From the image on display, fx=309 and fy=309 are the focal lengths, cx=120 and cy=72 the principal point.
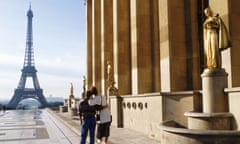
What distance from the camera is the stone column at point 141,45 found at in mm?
19312

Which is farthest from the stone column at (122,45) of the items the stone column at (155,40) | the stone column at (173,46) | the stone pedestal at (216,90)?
the stone pedestal at (216,90)

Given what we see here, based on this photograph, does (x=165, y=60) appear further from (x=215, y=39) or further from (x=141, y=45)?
(x=215, y=39)

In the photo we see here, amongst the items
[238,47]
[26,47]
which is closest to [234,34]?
[238,47]

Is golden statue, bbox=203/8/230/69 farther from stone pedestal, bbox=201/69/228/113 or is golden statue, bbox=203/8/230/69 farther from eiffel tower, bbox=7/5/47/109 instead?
eiffel tower, bbox=7/5/47/109

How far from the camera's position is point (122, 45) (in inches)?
891

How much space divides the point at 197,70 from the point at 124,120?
5.06 meters

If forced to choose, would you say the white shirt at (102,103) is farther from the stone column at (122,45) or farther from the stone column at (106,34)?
the stone column at (106,34)

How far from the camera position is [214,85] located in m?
9.34

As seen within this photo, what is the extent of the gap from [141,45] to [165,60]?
4356 mm

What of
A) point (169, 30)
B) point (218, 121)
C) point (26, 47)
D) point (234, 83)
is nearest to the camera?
point (218, 121)

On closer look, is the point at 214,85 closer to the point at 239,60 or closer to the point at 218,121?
the point at 218,121

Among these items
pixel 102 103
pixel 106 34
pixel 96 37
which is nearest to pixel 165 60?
pixel 102 103

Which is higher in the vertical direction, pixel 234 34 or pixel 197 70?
pixel 234 34

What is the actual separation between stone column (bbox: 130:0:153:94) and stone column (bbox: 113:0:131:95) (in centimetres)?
297
